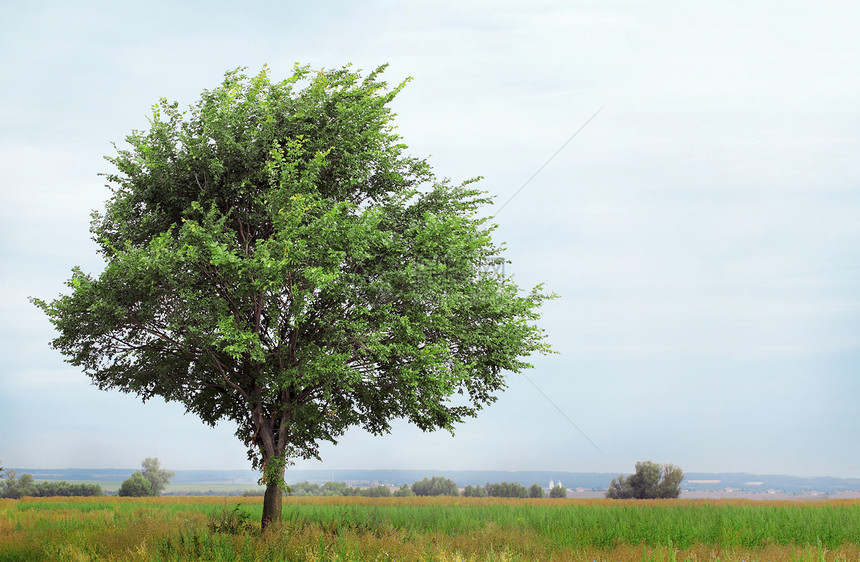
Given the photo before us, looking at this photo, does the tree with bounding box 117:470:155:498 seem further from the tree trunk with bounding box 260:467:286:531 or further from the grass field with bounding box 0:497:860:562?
the tree trunk with bounding box 260:467:286:531

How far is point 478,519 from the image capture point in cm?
2062

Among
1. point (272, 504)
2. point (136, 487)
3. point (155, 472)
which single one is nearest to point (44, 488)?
point (136, 487)

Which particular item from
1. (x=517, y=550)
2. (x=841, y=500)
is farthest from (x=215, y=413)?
(x=841, y=500)

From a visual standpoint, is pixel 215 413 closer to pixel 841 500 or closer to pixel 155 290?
pixel 155 290

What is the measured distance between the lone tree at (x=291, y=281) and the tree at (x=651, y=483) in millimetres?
28482

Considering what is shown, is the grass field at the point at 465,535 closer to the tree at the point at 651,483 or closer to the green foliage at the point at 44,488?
the tree at the point at 651,483

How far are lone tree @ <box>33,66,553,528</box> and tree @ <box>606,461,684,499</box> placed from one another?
28.5 meters

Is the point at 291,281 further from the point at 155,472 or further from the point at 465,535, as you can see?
the point at 155,472

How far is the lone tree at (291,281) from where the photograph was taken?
14.7 m

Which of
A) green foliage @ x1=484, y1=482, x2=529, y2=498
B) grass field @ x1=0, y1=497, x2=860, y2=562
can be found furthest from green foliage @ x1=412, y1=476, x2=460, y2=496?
grass field @ x1=0, y1=497, x2=860, y2=562

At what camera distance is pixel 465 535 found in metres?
16.5

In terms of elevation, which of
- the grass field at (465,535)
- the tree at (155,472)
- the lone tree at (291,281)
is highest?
the lone tree at (291,281)

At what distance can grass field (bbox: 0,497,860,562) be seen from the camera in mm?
12297

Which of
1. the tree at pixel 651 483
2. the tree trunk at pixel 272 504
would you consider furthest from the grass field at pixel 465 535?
the tree at pixel 651 483
